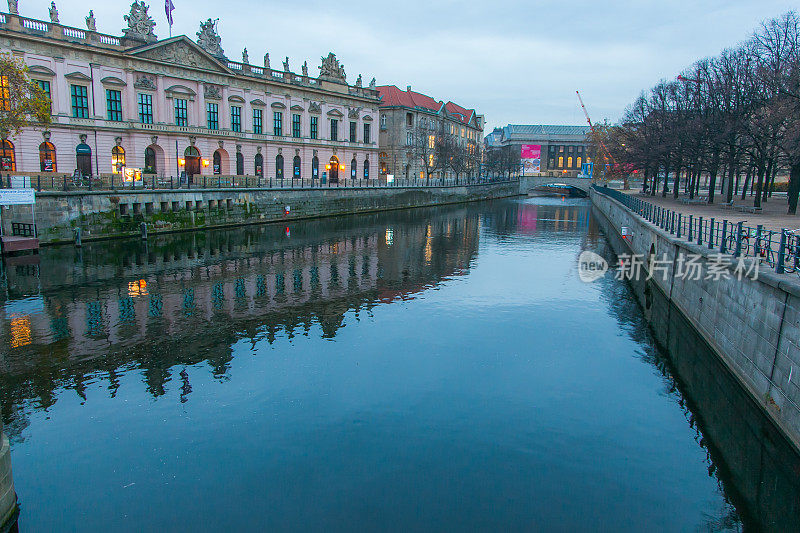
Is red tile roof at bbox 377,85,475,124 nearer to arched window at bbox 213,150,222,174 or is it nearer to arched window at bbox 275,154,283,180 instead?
arched window at bbox 275,154,283,180

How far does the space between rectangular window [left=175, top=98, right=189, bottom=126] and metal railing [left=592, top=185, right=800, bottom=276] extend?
47.4 meters

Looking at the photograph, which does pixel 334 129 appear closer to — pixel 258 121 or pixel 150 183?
pixel 258 121

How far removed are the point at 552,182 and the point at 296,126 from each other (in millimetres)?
80086

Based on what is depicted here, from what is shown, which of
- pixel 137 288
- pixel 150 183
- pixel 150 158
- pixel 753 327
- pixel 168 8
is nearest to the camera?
pixel 753 327

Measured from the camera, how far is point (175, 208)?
50562mm

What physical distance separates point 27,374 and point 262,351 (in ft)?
24.0

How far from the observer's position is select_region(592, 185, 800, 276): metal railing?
52.3ft

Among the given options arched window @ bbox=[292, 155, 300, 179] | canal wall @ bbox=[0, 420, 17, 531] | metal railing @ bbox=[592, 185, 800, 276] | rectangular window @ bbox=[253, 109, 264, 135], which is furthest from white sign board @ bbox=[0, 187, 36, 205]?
arched window @ bbox=[292, 155, 300, 179]

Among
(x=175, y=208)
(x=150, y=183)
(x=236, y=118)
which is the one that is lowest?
(x=175, y=208)

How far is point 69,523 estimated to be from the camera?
1118 cm

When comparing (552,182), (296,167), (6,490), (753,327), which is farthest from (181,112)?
(552,182)

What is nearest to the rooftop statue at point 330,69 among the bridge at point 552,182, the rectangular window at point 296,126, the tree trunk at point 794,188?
the rectangular window at point 296,126

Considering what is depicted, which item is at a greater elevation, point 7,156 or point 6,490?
point 7,156

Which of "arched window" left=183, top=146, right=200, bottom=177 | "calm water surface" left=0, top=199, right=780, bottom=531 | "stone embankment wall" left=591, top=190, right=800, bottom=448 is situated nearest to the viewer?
"calm water surface" left=0, top=199, right=780, bottom=531
